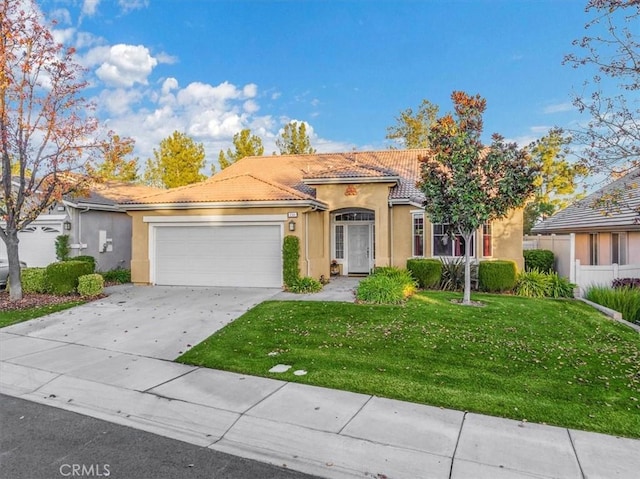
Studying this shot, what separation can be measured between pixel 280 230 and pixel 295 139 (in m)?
19.0

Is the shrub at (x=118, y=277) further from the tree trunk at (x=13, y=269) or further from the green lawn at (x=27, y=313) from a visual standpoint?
the green lawn at (x=27, y=313)

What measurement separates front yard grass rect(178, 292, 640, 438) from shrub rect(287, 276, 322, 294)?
2.28m

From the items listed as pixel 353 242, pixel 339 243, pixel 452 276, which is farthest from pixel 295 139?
pixel 452 276

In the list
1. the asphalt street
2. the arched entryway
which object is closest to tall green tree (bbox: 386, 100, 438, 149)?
the arched entryway

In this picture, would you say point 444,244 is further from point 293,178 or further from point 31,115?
point 31,115

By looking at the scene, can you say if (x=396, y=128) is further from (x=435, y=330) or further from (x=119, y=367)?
(x=119, y=367)

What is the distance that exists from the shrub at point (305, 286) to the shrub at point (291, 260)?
0.58 ft

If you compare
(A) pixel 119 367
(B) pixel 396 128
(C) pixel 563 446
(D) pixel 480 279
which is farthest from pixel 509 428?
(B) pixel 396 128

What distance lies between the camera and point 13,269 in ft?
40.6

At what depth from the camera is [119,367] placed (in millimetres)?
6617

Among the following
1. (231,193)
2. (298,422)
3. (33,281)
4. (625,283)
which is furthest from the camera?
(231,193)

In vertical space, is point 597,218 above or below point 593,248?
above

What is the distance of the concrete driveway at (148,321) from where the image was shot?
7.98 meters

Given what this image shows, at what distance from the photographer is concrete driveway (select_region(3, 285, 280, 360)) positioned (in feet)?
26.2
